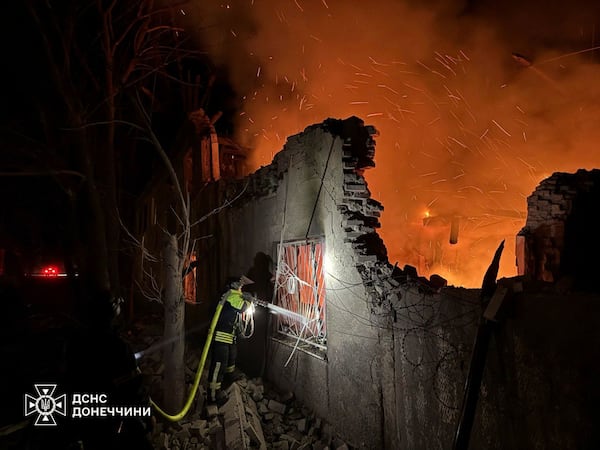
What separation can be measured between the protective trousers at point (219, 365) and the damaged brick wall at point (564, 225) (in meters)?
6.77

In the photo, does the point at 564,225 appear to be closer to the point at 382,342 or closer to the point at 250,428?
the point at 382,342

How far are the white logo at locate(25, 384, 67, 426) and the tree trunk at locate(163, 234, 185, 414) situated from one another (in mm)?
2630

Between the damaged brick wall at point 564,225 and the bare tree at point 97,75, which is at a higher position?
the bare tree at point 97,75

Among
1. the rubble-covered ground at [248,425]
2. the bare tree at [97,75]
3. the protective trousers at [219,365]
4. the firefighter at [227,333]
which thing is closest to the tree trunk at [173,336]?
the rubble-covered ground at [248,425]

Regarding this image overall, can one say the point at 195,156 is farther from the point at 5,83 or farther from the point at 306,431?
the point at 306,431

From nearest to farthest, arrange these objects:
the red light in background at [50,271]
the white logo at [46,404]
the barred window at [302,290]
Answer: the white logo at [46,404] < the barred window at [302,290] < the red light in background at [50,271]

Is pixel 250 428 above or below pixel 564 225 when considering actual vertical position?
below

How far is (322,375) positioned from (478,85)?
12.7 meters

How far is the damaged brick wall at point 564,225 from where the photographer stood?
323 inches

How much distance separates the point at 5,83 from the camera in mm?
12328

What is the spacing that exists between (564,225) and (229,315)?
7281 millimetres

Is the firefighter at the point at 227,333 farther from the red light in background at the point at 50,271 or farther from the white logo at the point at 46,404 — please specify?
the red light in background at the point at 50,271

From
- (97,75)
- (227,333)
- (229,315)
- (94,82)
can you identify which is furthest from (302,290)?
(97,75)

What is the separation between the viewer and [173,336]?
7.16 meters
